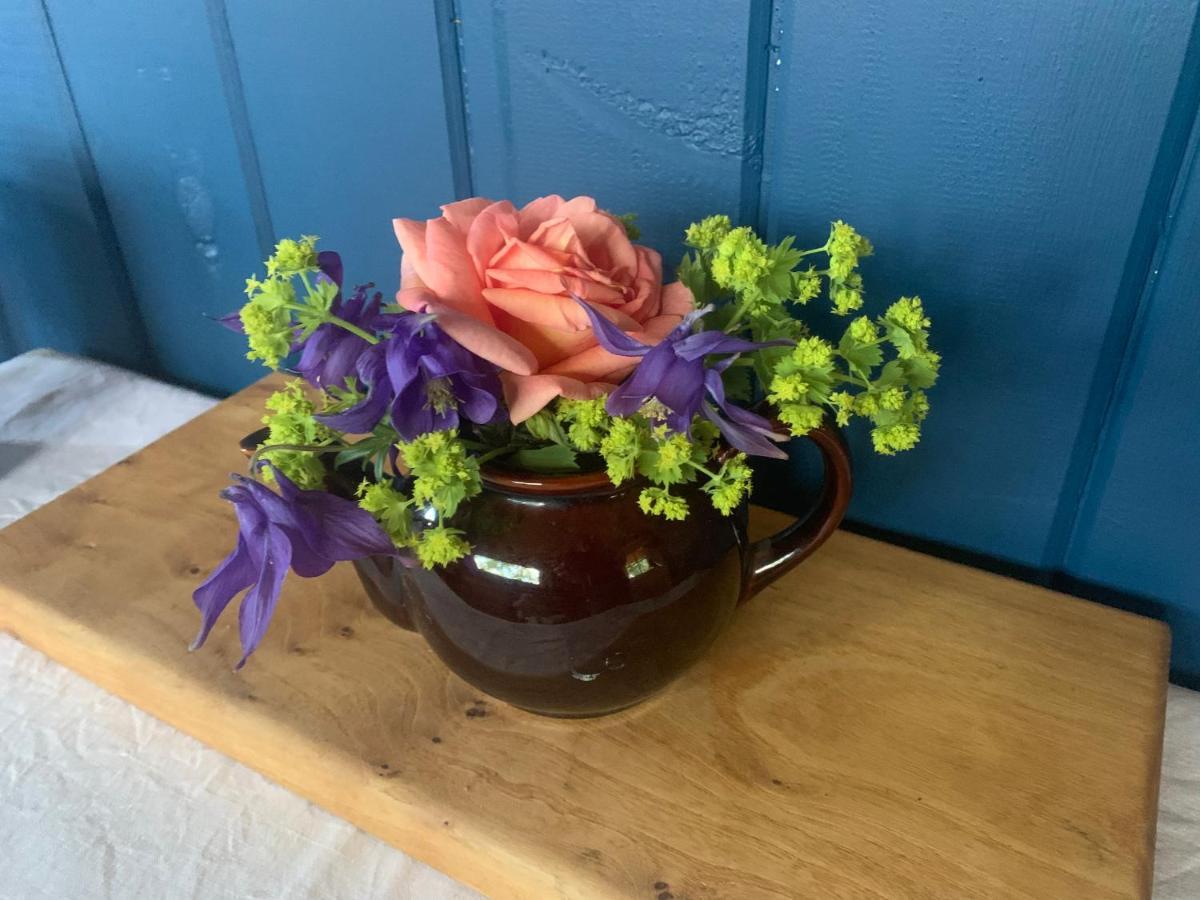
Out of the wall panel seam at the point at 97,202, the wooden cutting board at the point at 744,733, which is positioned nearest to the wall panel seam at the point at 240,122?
the wall panel seam at the point at 97,202

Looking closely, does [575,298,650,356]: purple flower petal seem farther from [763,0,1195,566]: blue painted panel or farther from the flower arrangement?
[763,0,1195,566]: blue painted panel

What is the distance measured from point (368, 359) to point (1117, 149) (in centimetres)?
38

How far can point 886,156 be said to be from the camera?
530 millimetres

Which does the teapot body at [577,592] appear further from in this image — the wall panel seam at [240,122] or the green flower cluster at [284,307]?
the wall panel seam at [240,122]

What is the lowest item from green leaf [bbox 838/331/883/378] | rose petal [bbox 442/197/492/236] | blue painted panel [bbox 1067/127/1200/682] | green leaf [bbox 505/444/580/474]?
blue painted panel [bbox 1067/127/1200/682]

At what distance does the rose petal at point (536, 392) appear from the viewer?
39 cm

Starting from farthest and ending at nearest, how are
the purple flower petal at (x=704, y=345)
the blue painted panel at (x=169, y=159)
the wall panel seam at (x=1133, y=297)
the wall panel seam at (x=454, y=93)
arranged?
1. the blue painted panel at (x=169, y=159)
2. the wall panel seam at (x=454, y=93)
3. the wall panel seam at (x=1133, y=297)
4. the purple flower petal at (x=704, y=345)

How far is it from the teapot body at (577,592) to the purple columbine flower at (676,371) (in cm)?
5

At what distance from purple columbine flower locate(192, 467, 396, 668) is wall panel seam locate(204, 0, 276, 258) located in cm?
46

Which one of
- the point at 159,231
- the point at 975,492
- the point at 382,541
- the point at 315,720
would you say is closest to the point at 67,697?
the point at 315,720

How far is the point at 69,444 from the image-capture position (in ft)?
2.80

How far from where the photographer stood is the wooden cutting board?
1.44 feet

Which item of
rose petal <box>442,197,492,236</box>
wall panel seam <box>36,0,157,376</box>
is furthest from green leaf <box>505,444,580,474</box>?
wall panel seam <box>36,0,157,376</box>

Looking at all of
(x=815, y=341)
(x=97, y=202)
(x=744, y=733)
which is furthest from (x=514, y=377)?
(x=97, y=202)
